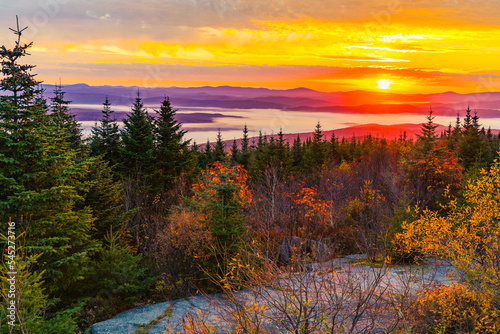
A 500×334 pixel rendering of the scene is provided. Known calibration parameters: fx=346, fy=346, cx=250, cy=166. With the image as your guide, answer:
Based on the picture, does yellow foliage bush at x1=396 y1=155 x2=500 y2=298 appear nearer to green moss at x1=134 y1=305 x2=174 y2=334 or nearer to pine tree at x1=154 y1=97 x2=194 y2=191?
green moss at x1=134 y1=305 x2=174 y2=334

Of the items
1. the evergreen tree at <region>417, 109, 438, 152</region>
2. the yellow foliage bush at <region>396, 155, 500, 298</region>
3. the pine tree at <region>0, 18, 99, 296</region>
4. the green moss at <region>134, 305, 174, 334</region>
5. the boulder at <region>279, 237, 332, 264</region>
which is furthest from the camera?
the evergreen tree at <region>417, 109, 438, 152</region>

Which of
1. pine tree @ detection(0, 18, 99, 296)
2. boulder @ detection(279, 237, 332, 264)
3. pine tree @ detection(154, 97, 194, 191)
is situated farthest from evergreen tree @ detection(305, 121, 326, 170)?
pine tree @ detection(0, 18, 99, 296)

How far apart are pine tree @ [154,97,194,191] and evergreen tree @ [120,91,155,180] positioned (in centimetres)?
115

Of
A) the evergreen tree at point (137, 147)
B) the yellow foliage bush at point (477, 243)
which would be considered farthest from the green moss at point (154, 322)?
the evergreen tree at point (137, 147)

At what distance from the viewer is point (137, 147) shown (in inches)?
1131

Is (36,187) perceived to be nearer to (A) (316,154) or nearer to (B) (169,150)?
(B) (169,150)

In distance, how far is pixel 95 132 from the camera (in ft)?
99.0

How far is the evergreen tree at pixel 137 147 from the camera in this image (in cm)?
2802

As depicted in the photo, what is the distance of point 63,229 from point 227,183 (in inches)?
229

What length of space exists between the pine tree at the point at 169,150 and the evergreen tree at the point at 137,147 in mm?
1154

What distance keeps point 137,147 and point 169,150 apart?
3.17 metres

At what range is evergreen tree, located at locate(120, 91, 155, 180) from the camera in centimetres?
2802

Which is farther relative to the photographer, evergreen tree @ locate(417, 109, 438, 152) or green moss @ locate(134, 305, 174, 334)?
evergreen tree @ locate(417, 109, 438, 152)

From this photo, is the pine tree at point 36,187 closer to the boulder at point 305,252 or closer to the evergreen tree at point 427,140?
the boulder at point 305,252
